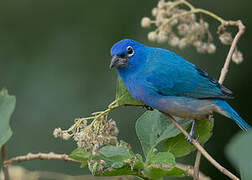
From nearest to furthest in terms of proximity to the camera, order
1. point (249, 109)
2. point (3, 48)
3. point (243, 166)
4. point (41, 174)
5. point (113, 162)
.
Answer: point (243, 166) → point (113, 162) → point (41, 174) → point (249, 109) → point (3, 48)

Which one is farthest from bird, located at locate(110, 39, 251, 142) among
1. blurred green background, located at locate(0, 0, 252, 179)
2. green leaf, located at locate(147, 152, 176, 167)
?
blurred green background, located at locate(0, 0, 252, 179)

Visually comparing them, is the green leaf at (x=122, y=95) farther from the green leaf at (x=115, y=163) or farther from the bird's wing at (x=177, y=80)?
the bird's wing at (x=177, y=80)

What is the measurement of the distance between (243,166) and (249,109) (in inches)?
164

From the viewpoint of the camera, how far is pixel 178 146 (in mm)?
2348

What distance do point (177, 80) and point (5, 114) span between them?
5.35 feet

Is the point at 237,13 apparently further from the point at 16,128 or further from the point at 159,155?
the point at 159,155

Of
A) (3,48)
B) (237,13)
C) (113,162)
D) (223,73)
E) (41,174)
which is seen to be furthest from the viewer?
(3,48)

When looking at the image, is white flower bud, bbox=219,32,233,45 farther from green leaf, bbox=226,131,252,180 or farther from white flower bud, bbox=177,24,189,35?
green leaf, bbox=226,131,252,180

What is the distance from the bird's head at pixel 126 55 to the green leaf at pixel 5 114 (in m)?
1.17

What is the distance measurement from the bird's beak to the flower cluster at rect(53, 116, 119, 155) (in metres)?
1.10

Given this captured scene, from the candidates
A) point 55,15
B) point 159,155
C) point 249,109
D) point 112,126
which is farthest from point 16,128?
point 159,155

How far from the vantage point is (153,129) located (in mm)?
2449

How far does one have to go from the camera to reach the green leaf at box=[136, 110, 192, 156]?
236cm

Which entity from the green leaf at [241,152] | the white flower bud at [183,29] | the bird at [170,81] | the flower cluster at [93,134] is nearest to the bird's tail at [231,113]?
the bird at [170,81]
